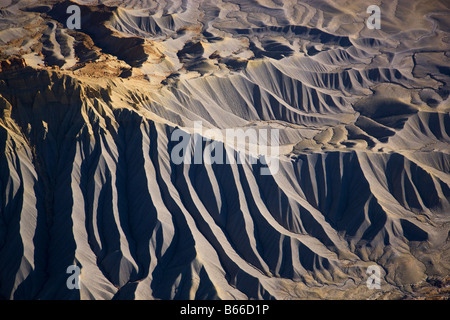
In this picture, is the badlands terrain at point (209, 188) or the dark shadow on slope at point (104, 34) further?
the dark shadow on slope at point (104, 34)

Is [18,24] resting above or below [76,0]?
below

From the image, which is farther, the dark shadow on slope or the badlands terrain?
the dark shadow on slope

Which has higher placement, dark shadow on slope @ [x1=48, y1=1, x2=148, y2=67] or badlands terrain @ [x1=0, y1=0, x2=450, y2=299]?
dark shadow on slope @ [x1=48, y1=1, x2=148, y2=67]

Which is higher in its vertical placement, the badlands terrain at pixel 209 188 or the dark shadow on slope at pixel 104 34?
the dark shadow on slope at pixel 104 34

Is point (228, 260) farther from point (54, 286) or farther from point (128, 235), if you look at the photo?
point (54, 286)

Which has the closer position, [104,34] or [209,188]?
[209,188]

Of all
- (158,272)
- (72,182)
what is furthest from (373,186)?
(72,182)

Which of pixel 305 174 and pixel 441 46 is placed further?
pixel 441 46

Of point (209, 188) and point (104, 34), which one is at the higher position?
point (104, 34)
